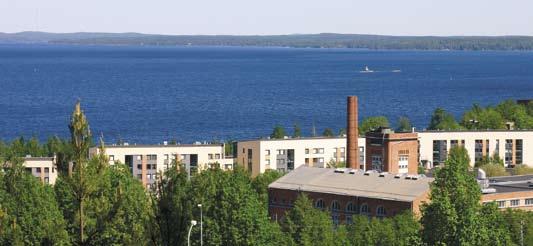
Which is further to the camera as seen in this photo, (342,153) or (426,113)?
(426,113)

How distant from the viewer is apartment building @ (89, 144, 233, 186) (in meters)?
67.9

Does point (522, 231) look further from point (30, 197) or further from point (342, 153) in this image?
point (342, 153)

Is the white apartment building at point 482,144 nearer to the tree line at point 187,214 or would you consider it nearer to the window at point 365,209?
the window at point 365,209

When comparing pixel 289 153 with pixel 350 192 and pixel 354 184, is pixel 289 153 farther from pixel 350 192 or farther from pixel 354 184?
pixel 350 192

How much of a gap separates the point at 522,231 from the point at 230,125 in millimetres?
73083

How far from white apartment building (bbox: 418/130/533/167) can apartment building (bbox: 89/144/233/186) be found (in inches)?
548

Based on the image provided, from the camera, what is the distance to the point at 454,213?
30.8 meters

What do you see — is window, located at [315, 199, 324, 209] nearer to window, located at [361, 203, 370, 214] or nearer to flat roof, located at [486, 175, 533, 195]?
window, located at [361, 203, 370, 214]

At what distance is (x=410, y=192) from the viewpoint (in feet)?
160

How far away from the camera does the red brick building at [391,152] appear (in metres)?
62.0

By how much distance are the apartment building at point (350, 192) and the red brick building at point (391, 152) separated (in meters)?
7.53

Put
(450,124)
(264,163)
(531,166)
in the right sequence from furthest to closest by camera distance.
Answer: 1. (450,124)
2. (531,166)
3. (264,163)

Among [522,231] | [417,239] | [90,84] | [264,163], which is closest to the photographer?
[417,239]

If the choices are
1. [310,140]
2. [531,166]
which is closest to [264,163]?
[310,140]
